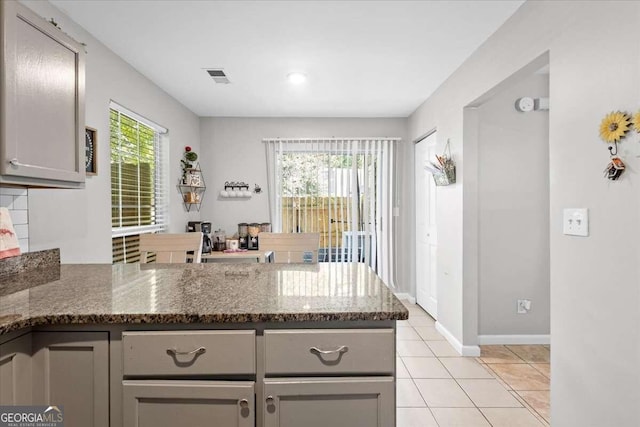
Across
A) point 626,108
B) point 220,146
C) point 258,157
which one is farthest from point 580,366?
point 220,146

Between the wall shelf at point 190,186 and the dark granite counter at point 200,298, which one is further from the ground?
the wall shelf at point 190,186

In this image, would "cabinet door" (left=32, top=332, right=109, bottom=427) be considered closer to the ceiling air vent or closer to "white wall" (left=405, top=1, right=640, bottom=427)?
"white wall" (left=405, top=1, right=640, bottom=427)

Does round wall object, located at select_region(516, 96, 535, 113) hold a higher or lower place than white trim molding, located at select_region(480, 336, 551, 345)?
higher

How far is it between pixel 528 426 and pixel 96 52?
11.9ft

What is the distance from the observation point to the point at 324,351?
115 cm

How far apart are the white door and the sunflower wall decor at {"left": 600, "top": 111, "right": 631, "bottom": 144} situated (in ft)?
8.34

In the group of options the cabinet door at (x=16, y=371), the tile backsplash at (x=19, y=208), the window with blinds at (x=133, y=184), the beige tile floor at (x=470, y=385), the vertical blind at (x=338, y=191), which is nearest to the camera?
the cabinet door at (x=16, y=371)

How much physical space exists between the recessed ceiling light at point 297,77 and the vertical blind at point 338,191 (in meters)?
1.38

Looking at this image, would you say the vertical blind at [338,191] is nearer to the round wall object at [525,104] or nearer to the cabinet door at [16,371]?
the round wall object at [525,104]

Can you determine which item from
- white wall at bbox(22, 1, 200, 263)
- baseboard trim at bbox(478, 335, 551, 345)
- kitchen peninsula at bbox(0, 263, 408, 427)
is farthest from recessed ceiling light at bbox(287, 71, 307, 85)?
baseboard trim at bbox(478, 335, 551, 345)

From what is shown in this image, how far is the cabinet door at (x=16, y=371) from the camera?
107 cm

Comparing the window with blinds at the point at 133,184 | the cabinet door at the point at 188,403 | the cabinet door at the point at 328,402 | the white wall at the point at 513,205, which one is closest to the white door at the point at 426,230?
the white wall at the point at 513,205

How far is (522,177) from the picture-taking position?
3.37 m

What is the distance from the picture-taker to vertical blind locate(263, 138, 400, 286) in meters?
4.90
